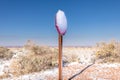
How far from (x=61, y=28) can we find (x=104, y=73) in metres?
4.45

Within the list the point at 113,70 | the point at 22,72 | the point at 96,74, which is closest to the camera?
the point at 96,74

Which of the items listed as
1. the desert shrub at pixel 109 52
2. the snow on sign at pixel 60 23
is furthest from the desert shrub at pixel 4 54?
the snow on sign at pixel 60 23

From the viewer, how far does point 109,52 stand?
16688 millimetres

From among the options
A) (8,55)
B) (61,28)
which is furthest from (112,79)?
(8,55)

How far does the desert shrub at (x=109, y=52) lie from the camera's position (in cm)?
1644

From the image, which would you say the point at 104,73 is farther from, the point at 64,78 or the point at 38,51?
the point at 38,51

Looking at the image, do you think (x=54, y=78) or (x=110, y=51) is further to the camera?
(x=110, y=51)

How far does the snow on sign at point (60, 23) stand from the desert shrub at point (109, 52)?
10471mm

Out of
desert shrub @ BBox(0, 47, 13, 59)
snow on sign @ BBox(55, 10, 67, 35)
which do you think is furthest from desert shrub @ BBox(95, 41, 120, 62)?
snow on sign @ BBox(55, 10, 67, 35)

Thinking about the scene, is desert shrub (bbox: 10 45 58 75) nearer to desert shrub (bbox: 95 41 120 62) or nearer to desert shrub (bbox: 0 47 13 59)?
desert shrub (bbox: 95 41 120 62)

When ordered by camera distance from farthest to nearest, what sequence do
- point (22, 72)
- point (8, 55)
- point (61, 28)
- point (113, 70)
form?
point (8, 55) → point (22, 72) → point (113, 70) → point (61, 28)

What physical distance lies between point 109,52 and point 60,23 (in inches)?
438

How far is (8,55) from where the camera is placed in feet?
70.5

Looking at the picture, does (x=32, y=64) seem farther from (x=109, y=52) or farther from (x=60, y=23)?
(x=60, y=23)
